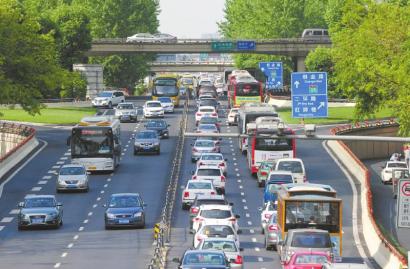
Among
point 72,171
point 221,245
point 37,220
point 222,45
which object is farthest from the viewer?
point 222,45

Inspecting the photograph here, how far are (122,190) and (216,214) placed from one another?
21.0 metres

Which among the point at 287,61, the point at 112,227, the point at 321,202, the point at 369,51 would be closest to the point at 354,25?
the point at 369,51

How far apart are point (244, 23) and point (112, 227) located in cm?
13936

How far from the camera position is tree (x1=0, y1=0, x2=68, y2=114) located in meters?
84.4

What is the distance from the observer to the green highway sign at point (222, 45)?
15696 centimetres

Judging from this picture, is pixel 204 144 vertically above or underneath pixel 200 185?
above

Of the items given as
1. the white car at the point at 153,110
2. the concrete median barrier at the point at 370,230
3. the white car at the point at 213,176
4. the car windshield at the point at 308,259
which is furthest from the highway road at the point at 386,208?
the white car at the point at 153,110

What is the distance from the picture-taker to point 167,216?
201ft

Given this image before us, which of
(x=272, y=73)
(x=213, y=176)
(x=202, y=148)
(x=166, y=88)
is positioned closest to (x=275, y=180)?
(x=213, y=176)

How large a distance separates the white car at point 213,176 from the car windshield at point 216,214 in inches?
677

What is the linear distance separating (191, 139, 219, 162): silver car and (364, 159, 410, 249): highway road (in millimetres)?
10789

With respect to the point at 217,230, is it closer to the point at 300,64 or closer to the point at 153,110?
the point at 153,110

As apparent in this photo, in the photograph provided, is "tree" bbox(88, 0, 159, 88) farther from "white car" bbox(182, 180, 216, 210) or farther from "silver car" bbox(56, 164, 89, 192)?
"white car" bbox(182, 180, 216, 210)

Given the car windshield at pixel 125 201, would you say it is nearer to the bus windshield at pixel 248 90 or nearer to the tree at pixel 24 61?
the tree at pixel 24 61
